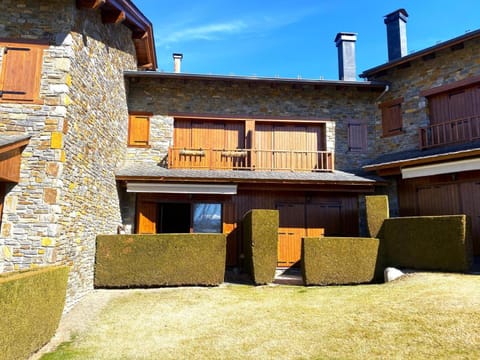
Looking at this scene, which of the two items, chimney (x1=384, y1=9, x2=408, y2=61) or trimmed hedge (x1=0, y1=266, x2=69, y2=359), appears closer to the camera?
trimmed hedge (x1=0, y1=266, x2=69, y2=359)

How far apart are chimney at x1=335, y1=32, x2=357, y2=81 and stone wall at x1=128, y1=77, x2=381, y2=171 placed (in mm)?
2212

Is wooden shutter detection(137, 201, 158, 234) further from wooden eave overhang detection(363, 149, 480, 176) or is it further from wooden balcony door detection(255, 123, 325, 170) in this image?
wooden eave overhang detection(363, 149, 480, 176)

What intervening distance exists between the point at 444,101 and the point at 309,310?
34.5 ft

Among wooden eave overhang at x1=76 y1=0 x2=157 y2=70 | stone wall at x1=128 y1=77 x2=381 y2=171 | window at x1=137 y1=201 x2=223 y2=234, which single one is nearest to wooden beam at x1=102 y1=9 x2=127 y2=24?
wooden eave overhang at x1=76 y1=0 x2=157 y2=70

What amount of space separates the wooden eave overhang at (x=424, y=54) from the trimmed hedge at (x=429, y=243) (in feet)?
22.7

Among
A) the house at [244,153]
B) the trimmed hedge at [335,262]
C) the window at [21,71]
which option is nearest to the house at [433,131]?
the house at [244,153]

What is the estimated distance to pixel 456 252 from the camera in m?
9.94

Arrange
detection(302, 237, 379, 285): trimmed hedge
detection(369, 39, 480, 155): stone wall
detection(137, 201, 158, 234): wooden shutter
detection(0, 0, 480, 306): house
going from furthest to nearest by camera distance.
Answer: detection(137, 201, 158, 234): wooden shutter < detection(369, 39, 480, 155): stone wall < detection(302, 237, 379, 285): trimmed hedge < detection(0, 0, 480, 306): house

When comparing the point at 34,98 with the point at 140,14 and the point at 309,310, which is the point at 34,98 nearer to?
the point at 140,14

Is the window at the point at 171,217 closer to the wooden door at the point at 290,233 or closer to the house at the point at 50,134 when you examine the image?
the wooden door at the point at 290,233

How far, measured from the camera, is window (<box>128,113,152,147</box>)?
14.4 meters

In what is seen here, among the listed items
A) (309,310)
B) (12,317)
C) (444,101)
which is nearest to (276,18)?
(444,101)

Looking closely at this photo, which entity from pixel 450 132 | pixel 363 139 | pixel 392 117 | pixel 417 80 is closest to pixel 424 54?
pixel 417 80

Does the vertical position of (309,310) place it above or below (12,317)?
below
